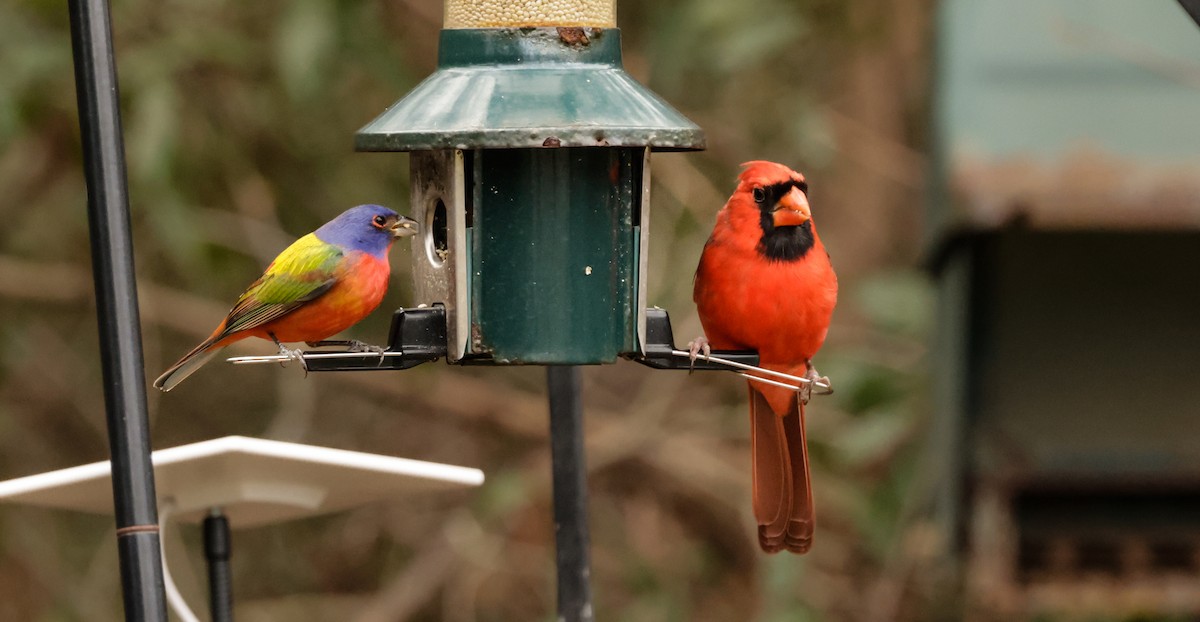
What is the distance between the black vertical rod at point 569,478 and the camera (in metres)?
4.09

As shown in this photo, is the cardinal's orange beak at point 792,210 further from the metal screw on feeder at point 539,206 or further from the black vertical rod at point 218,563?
the black vertical rod at point 218,563

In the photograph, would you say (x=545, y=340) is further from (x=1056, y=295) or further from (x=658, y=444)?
(x=658, y=444)

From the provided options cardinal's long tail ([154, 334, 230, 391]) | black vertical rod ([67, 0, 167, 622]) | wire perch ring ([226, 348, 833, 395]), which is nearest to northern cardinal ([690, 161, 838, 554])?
wire perch ring ([226, 348, 833, 395])

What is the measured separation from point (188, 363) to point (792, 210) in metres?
1.29

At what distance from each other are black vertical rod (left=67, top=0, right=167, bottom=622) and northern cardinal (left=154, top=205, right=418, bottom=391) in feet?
3.14

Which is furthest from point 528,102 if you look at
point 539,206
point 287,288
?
point 287,288

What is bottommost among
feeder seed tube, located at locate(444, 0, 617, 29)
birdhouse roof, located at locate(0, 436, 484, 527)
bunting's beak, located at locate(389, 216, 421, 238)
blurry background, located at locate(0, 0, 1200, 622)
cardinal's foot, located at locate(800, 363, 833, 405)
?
blurry background, located at locate(0, 0, 1200, 622)

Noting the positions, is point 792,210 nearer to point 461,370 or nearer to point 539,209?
point 539,209

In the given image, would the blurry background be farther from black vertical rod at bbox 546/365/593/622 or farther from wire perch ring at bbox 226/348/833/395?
wire perch ring at bbox 226/348/833/395

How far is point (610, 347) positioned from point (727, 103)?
15.2 feet

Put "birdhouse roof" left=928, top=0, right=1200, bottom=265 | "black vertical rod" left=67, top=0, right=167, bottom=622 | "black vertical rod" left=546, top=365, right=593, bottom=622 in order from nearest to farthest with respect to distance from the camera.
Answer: "black vertical rod" left=67, top=0, right=167, bottom=622 < "black vertical rod" left=546, top=365, right=593, bottom=622 < "birdhouse roof" left=928, top=0, right=1200, bottom=265

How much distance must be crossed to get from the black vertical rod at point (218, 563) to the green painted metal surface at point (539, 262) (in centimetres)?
71

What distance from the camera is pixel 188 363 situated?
12.0ft

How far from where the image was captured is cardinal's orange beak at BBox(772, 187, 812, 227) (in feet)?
12.8
